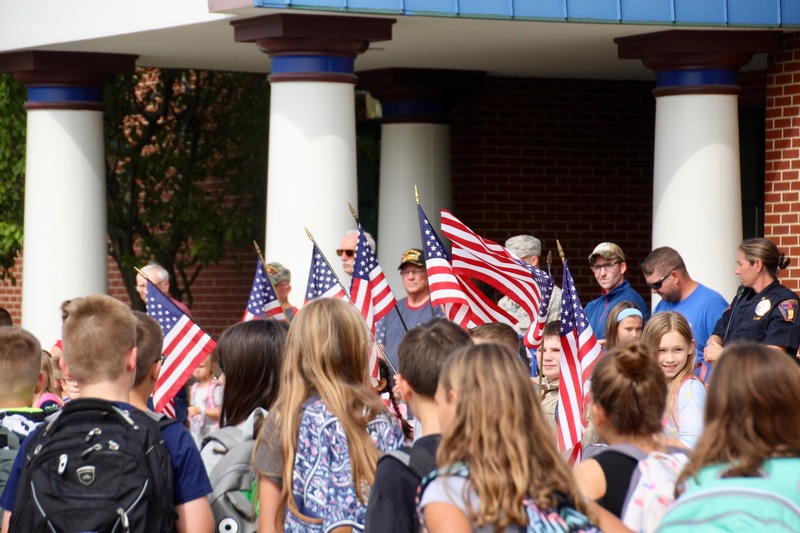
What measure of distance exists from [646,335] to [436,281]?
1665mm

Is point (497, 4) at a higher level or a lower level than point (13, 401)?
higher

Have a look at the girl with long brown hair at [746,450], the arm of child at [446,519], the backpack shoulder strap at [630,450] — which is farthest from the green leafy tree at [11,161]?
the girl with long brown hair at [746,450]

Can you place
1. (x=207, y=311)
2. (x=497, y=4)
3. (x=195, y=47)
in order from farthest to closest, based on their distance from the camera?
(x=207, y=311) → (x=195, y=47) → (x=497, y=4)

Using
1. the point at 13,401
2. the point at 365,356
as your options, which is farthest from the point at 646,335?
the point at 13,401

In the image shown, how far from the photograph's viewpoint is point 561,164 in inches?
520

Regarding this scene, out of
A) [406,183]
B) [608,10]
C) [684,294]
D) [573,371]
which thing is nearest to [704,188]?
[608,10]

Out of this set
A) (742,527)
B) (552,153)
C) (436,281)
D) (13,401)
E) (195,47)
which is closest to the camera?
(742,527)

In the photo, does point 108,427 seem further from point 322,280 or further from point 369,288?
point 369,288

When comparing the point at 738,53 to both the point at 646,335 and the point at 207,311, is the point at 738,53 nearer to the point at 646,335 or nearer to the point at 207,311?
the point at 646,335

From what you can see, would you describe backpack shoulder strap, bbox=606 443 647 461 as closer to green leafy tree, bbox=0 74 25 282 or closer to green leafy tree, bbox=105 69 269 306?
green leafy tree, bbox=0 74 25 282

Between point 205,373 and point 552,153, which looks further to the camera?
point 552,153

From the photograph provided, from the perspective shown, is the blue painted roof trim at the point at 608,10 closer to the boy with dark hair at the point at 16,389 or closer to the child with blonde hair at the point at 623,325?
the child with blonde hair at the point at 623,325

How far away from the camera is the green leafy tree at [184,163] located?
13.8 meters

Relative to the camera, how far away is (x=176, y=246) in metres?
14.1
